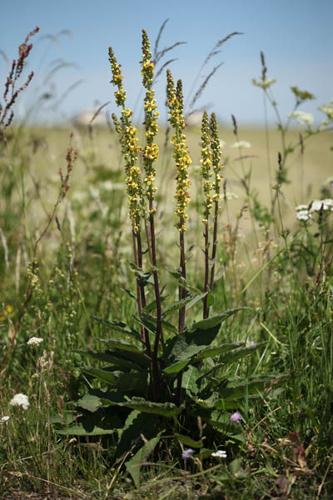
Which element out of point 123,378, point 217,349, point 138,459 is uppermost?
point 217,349

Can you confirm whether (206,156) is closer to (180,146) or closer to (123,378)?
(180,146)

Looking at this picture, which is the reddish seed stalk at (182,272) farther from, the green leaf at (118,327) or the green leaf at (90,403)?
the green leaf at (90,403)

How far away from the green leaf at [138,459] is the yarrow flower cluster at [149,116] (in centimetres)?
82

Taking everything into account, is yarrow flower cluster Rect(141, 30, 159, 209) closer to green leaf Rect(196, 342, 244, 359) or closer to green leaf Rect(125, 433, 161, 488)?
green leaf Rect(196, 342, 244, 359)

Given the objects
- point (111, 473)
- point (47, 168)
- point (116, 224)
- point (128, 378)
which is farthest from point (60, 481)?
point (47, 168)

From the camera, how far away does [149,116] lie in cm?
193

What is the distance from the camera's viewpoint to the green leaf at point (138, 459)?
1890 millimetres

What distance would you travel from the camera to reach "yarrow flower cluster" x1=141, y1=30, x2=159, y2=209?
1888mm

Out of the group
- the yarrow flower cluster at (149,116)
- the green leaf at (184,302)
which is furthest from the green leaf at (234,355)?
the yarrow flower cluster at (149,116)

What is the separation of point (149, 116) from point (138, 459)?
3.90ft

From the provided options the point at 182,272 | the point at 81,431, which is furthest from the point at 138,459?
the point at 182,272

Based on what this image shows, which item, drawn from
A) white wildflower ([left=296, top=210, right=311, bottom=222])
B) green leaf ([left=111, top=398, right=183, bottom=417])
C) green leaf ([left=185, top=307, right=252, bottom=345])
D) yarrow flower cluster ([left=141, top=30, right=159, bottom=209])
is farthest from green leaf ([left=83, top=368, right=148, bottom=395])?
white wildflower ([left=296, top=210, right=311, bottom=222])

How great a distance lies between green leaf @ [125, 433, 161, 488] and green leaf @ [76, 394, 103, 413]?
0.77 ft

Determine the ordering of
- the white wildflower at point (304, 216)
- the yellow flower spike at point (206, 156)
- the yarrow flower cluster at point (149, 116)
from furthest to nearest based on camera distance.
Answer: the white wildflower at point (304, 216)
the yellow flower spike at point (206, 156)
the yarrow flower cluster at point (149, 116)
